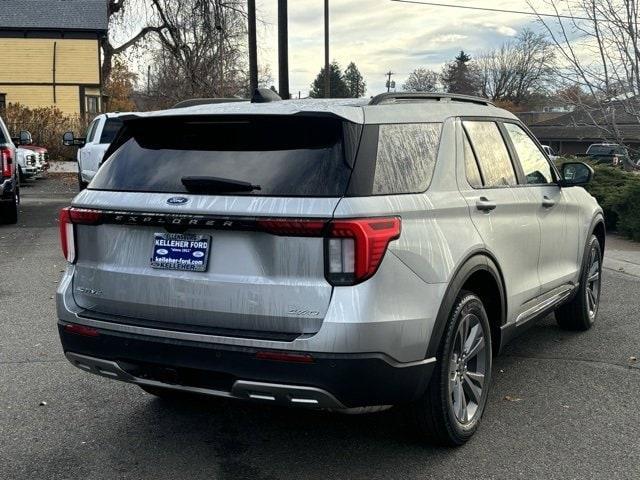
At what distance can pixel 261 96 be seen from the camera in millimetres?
4227

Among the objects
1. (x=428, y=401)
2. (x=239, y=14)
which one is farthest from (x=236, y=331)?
(x=239, y=14)

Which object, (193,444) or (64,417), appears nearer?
(193,444)

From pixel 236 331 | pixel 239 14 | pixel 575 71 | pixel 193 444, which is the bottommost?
pixel 193 444

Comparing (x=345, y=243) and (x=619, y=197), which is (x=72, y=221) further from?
(x=619, y=197)

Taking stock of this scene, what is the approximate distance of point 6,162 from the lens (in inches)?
485

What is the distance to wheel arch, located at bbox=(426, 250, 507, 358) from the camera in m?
3.39

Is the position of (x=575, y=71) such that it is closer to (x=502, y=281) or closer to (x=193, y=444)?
(x=502, y=281)

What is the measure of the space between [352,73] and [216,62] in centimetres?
10518

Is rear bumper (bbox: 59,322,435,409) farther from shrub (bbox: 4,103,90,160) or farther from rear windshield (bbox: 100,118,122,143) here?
shrub (bbox: 4,103,90,160)

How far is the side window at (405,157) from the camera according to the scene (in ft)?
10.7

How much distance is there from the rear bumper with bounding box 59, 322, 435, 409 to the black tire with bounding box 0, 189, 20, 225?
1065 cm

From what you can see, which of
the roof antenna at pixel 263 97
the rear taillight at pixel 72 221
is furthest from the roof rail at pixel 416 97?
the rear taillight at pixel 72 221

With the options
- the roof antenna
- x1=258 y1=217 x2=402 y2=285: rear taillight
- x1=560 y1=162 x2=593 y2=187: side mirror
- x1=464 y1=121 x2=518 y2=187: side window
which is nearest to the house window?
x1=560 y1=162 x2=593 y2=187: side mirror

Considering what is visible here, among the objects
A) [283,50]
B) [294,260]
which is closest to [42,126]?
[283,50]
